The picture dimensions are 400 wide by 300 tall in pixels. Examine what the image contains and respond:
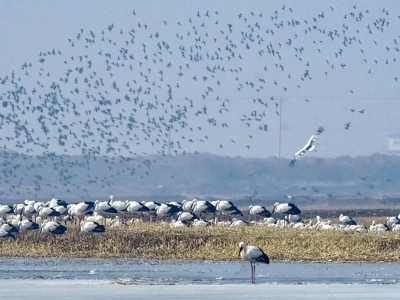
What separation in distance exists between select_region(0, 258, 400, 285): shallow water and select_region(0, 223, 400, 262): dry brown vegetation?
3.72ft

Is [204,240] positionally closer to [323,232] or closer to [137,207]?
[323,232]

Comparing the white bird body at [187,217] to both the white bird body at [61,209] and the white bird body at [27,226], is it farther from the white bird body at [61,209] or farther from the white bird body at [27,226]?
the white bird body at [61,209]

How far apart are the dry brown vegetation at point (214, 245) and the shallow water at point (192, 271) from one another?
113 centimetres

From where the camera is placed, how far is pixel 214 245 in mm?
32125

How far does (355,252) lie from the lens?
30.8 m

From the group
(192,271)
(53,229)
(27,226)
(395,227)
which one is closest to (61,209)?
(27,226)

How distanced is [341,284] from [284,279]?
1506 mm

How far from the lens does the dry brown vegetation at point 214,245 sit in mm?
30828

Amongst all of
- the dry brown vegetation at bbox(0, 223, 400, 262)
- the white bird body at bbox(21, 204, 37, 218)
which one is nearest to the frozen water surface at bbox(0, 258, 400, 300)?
the dry brown vegetation at bbox(0, 223, 400, 262)

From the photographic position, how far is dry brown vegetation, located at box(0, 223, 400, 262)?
30828mm

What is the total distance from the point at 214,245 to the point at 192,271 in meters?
4.78

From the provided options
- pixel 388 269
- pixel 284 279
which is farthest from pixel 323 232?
pixel 284 279

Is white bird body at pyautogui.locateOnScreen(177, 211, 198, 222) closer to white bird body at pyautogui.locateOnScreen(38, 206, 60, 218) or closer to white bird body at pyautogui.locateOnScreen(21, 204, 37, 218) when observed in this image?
white bird body at pyautogui.locateOnScreen(38, 206, 60, 218)

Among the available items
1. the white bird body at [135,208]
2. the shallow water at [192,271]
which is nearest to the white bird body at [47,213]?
the white bird body at [135,208]
